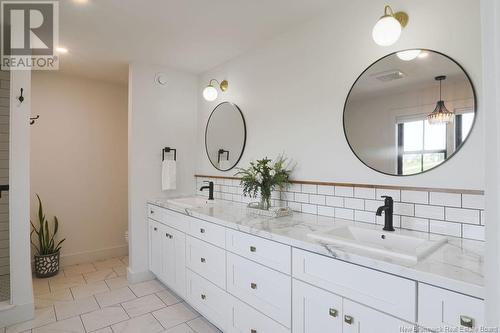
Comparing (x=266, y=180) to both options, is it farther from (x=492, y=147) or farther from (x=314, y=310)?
(x=492, y=147)

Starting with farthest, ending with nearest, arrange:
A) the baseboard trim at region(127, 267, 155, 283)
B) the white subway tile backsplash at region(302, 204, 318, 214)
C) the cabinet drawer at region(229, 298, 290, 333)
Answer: the baseboard trim at region(127, 267, 155, 283)
the white subway tile backsplash at region(302, 204, 318, 214)
the cabinet drawer at region(229, 298, 290, 333)

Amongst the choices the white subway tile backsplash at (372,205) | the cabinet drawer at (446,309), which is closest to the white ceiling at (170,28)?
the white subway tile backsplash at (372,205)

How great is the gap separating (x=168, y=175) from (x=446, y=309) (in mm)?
2811

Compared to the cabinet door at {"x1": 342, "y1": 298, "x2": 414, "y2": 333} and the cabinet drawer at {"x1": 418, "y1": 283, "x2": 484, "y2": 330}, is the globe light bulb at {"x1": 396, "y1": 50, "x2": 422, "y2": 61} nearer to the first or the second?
the cabinet drawer at {"x1": 418, "y1": 283, "x2": 484, "y2": 330}

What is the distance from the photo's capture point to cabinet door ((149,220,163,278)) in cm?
294

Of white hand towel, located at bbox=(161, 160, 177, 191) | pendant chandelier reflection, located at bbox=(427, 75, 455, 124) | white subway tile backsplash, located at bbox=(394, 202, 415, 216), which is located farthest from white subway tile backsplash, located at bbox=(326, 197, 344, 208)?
white hand towel, located at bbox=(161, 160, 177, 191)

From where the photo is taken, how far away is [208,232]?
220 centimetres

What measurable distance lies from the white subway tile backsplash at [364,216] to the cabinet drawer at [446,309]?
31.4 inches

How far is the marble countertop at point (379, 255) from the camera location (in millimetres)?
1028

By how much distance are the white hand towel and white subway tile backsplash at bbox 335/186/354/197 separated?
1.96 metres

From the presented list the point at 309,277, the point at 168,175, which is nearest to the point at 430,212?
the point at 309,277

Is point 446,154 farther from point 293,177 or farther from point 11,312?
point 11,312

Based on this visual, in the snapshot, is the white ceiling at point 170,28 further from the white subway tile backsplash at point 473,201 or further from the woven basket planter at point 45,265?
the woven basket planter at point 45,265

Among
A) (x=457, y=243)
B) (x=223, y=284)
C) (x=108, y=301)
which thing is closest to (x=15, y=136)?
(x=108, y=301)
